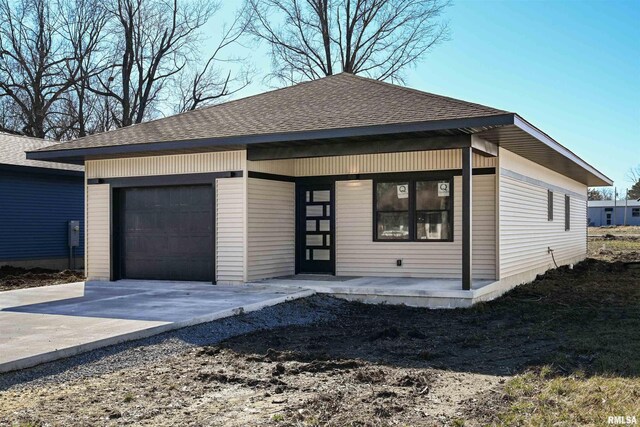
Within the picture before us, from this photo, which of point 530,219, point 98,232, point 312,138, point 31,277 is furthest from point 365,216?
point 31,277

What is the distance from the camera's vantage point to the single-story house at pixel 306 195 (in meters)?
11.5

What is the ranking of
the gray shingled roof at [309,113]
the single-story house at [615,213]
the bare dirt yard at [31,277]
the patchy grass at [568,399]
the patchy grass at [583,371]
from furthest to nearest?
the single-story house at [615,213]
the bare dirt yard at [31,277]
the gray shingled roof at [309,113]
the patchy grass at [583,371]
the patchy grass at [568,399]

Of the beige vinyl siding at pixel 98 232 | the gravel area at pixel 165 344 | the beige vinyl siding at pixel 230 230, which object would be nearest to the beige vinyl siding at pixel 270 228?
the beige vinyl siding at pixel 230 230

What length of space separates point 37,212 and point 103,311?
923 centimetres

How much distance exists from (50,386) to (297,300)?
518 centimetres

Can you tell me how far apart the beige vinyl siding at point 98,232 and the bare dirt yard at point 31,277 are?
2.95ft

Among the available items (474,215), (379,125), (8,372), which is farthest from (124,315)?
(474,215)

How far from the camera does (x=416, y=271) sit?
12.8m

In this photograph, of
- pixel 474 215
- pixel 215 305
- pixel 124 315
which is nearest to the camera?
pixel 124 315

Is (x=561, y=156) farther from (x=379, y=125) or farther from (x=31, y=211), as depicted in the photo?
(x=31, y=211)

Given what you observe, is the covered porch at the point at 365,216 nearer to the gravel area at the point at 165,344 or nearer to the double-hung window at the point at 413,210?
the double-hung window at the point at 413,210

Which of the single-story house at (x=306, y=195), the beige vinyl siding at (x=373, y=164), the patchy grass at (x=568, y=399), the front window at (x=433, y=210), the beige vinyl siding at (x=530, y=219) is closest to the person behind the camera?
the patchy grass at (x=568, y=399)

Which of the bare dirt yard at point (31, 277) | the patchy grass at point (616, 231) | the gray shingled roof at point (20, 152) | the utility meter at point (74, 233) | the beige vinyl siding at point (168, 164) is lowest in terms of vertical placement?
the bare dirt yard at point (31, 277)

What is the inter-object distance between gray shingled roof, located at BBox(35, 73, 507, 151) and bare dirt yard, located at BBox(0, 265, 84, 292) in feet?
9.79
